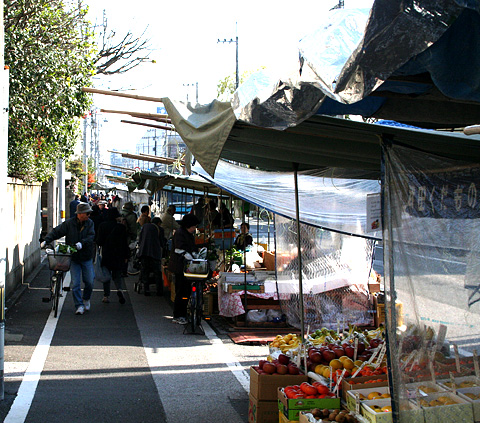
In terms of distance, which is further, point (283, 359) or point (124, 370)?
point (124, 370)

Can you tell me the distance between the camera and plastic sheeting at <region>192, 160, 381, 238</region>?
786cm

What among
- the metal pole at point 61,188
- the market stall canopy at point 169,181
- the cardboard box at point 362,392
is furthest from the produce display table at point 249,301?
the metal pole at point 61,188

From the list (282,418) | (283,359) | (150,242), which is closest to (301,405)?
(282,418)

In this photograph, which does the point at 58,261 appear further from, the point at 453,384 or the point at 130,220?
the point at 453,384

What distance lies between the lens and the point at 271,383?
527cm

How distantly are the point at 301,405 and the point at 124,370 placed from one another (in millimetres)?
3186

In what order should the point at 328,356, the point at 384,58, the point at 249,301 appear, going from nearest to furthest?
the point at 384,58
the point at 328,356
the point at 249,301

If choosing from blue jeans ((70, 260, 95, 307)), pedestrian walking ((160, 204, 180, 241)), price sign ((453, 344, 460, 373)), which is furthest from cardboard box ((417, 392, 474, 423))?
pedestrian walking ((160, 204, 180, 241))

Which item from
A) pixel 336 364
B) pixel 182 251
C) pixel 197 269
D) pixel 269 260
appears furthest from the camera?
pixel 269 260

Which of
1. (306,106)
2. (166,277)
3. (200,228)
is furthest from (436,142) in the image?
(200,228)

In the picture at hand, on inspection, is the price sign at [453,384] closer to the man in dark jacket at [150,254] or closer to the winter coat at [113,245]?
the winter coat at [113,245]

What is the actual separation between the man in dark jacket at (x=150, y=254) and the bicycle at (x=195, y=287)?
3.22 meters

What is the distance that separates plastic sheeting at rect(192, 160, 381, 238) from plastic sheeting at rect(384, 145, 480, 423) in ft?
11.4

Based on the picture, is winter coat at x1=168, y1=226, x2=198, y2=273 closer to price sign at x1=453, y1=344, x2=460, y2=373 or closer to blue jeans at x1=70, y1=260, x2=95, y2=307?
blue jeans at x1=70, y1=260, x2=95, y2=307
